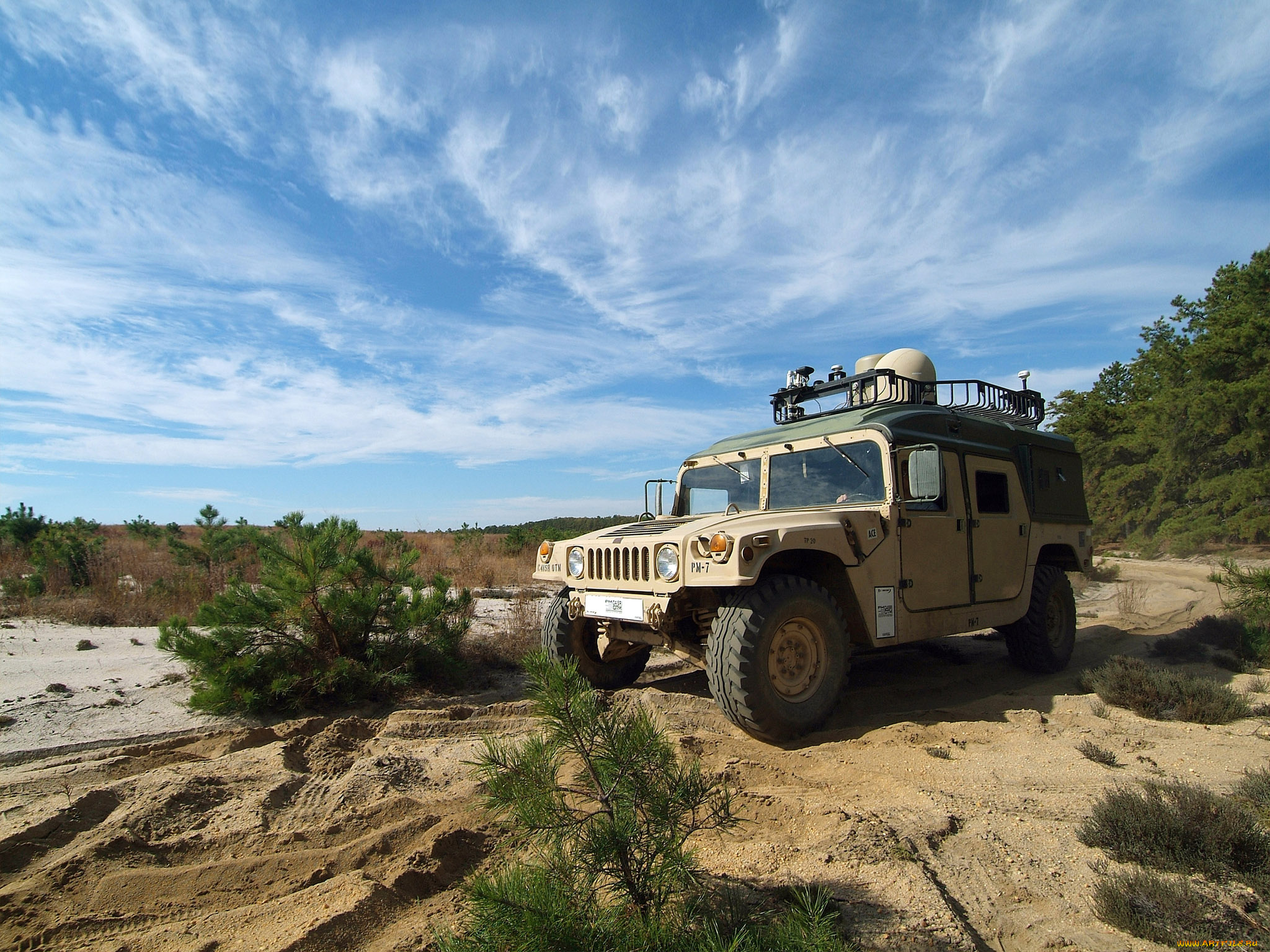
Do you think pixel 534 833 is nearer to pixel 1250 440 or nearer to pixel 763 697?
pixel 763 697

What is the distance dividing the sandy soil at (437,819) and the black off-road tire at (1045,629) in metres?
1.37

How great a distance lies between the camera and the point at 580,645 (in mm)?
5609

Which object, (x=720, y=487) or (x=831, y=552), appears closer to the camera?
(x=831, y=552)

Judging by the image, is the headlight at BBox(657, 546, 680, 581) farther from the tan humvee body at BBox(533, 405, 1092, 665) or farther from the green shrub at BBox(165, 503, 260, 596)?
the green shrub at BBox(165, 503, 260, 596)

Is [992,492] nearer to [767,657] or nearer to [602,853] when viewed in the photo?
[767,657]

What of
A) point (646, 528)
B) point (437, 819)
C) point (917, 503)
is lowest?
point (437, 819)

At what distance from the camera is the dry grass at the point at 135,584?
26.1 ft

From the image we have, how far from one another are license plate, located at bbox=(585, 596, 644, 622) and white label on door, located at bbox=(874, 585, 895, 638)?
5.59ft

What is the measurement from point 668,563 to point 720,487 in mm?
1977

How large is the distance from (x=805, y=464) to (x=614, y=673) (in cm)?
237

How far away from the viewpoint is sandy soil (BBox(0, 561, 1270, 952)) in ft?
7.57

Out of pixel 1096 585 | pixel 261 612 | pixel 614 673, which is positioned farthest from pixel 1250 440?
pixel 261 612

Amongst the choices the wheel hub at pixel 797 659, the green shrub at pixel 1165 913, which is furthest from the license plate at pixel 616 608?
the green shrub at pixel 1165 913

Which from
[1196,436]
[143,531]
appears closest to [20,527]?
[143,531]
